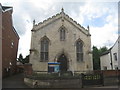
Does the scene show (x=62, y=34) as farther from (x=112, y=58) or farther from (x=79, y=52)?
(x=112, y=58)

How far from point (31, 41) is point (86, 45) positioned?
1018cm

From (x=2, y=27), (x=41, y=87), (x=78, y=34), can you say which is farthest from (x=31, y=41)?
(x=41, y=87)

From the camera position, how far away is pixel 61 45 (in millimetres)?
25297

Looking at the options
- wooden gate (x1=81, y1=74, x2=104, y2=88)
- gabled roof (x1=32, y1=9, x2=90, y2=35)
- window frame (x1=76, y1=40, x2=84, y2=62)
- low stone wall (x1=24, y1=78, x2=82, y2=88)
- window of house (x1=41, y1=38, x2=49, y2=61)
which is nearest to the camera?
low stone wall (x1=24, y1=78, x2=82, y2=88)

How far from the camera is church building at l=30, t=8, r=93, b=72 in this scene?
80.2 feet

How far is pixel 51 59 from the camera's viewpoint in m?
24.5

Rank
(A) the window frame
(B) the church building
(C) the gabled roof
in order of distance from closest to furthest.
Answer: (B) the church building, (A) the window frame, (C) the gabled roof

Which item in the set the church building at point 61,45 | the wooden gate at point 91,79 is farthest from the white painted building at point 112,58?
the wooden gate at point 91,79

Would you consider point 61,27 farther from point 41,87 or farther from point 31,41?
point 41,87

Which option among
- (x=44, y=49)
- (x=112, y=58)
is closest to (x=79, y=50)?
(x=44, y=49)

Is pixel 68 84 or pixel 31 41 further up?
pixel 31 41

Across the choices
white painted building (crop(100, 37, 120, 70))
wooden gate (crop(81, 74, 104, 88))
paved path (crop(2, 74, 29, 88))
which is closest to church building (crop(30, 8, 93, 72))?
paved path (crop(2, 74, 29, 88))

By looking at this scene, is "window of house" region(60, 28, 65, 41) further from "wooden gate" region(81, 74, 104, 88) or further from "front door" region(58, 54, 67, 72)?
"wooden gate" region(81, 74, 104, 88)

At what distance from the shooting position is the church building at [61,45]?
24.5 metres
